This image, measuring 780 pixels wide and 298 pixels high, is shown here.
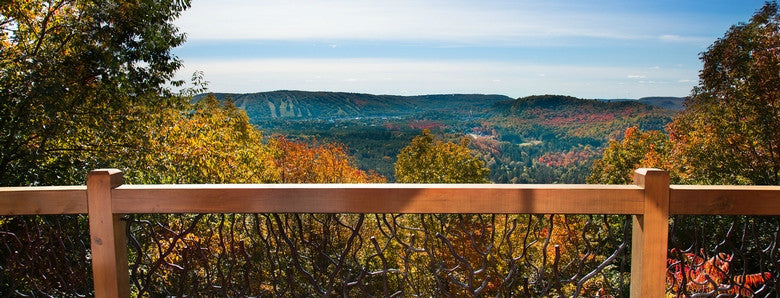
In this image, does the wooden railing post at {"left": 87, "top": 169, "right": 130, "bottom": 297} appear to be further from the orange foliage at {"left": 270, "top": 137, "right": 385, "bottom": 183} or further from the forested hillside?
the forested hillside

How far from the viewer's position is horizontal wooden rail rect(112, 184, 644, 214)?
1447 mm

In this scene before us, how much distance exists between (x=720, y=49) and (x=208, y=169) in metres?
11.3

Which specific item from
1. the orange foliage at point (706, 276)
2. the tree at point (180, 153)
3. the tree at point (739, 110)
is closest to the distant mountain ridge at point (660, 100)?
the tree at point (739, 110)

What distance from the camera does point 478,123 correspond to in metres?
41.8

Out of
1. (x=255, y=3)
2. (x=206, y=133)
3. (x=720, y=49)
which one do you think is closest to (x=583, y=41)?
(x=720, y=49)

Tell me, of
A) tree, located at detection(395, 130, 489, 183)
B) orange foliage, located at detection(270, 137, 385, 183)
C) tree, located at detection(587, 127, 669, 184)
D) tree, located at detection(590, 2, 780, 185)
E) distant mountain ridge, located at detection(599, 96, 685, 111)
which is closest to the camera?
tree, located at detection(590, 2, 780, 185)

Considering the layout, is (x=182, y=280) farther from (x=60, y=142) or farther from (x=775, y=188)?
(x=60, y=142)

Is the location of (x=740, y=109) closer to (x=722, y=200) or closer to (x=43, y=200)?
(x=722, y=200)

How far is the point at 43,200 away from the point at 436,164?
756 inches

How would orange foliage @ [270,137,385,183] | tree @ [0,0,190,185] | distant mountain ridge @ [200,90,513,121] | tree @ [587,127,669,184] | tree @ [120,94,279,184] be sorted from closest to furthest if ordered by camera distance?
tree @ [0,0,190,185] → tree @ [120,94,279,184] → tree @ [587,127,669,184] → orange foliage @ [270,137,385,183] → distant mountain ridge @ [200,90,513,121]

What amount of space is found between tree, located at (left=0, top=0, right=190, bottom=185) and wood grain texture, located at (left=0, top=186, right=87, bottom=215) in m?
4.50

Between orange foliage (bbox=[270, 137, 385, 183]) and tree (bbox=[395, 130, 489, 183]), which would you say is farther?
orange foliage (bbox=[270, 137, 385, 183])

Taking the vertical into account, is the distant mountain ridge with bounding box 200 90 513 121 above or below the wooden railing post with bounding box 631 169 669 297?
above

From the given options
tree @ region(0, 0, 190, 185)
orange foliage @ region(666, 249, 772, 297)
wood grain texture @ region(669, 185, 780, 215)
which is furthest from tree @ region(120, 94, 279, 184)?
wood grain texture @ region(669, 185, 780, 215)
